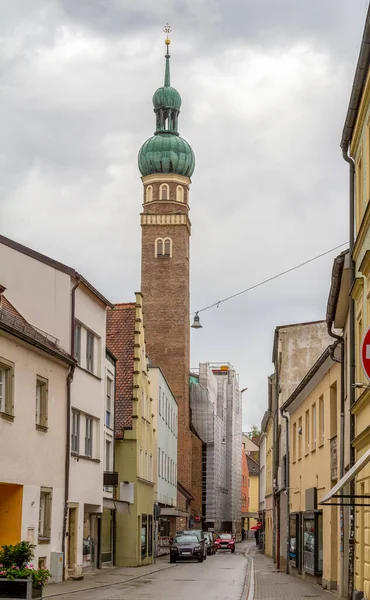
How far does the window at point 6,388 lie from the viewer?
77.8 ft

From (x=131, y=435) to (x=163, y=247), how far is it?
4901 cm

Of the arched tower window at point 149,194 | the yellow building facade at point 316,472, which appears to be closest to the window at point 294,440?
the yellow building facade at point 316,472

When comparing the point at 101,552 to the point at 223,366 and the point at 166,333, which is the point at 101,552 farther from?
the point at 223,366

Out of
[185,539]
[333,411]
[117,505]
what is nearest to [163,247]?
[185,539]

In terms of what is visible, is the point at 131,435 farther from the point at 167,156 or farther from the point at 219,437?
the point at 219,437

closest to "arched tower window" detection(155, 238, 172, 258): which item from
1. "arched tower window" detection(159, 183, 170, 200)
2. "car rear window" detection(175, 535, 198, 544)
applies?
"arched tower window" detection(159, 183, 170, 200)

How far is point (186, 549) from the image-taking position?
47.5m

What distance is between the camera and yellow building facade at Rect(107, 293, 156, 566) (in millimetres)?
40375

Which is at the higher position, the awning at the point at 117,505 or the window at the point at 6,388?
the window at the point at 6,388

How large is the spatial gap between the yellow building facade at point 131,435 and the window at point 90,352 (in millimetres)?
9071

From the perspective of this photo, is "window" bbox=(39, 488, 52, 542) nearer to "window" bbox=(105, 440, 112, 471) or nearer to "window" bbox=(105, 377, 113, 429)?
"window" bbox=(105, 377, 113, 429)

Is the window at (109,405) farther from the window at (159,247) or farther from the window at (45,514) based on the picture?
the window at (159,247)

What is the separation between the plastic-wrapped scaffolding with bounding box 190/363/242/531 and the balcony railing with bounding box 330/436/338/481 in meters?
66.1

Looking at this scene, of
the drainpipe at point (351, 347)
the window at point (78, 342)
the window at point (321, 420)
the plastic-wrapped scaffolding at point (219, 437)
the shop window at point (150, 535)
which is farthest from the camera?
the plastic-wrapped scaffolding at point (219, 437)
